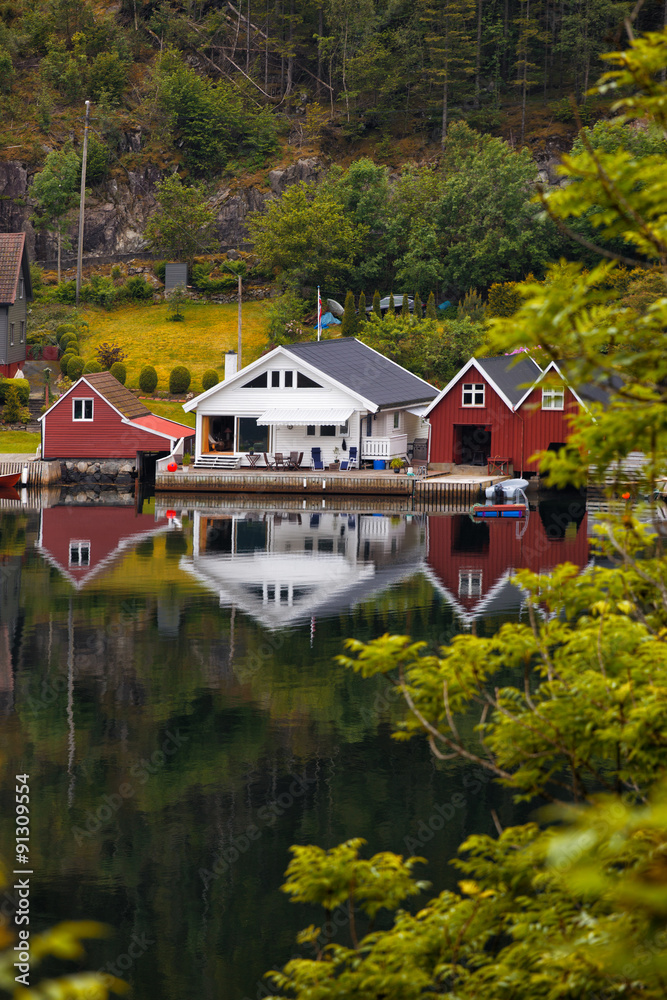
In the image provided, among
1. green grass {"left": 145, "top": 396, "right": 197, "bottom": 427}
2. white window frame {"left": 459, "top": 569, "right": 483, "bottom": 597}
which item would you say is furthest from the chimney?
white window frame {"left": 459, "top": 569, "right": 483, "bottom": 597}

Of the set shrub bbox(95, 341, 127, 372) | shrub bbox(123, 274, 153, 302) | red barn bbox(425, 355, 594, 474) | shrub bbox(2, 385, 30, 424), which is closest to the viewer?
red barn bbox(425, 355, 594, 474)

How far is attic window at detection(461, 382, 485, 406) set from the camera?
55.5m

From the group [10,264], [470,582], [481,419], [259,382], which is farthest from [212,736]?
[10,264]

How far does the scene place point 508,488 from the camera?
49.8 meters

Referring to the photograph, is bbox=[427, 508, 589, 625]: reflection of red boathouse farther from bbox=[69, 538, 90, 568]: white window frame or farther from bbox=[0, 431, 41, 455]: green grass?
bbox=[0, 431, 41, 455]: green grass

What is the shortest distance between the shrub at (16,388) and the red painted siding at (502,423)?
2402 cm

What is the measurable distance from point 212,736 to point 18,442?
145 ft

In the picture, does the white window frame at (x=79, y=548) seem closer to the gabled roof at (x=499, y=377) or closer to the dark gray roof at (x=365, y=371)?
the dark gray roof at (x=365, y=371)

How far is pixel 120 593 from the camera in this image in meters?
30.3

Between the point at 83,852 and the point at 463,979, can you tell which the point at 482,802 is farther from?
the point at 463,979

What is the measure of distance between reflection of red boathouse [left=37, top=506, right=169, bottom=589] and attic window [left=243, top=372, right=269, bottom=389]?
35.1 ft

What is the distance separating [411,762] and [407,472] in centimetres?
3683

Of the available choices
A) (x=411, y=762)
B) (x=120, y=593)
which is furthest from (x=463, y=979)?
(x=120, y=593)

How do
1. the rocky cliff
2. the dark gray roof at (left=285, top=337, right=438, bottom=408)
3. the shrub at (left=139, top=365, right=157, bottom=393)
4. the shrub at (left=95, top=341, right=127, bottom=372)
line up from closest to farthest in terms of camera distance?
the dark gray roof at (left=285, top=337, right=438, bottom=408), the shrub at (left=139, top=365, right=157, bottom=393), the shrub at (left=95, top=341, right=127, bottom=372), the rocky cliff
